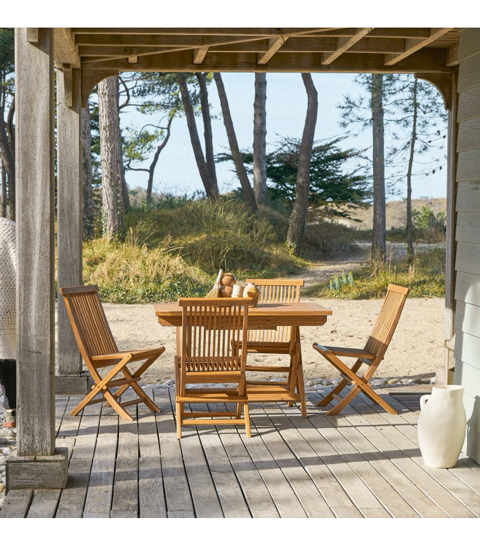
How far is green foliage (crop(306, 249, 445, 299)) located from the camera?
15141mm

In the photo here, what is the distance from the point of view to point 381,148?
18.2 m

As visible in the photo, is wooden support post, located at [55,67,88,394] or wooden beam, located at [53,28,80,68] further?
wooden support post, located at [55,67,88,394]

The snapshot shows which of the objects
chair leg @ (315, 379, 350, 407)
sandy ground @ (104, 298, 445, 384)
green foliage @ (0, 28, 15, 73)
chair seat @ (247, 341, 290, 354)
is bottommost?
sandy ground @ (104, 298, 445, 384)

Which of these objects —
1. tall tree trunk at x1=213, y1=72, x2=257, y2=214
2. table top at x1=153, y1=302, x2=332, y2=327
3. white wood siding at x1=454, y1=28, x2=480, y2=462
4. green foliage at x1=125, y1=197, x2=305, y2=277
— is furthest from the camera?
tall tree trunk at x1=213, y1=72, x2=257, y2=214

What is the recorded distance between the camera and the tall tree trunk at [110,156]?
15.5 meters

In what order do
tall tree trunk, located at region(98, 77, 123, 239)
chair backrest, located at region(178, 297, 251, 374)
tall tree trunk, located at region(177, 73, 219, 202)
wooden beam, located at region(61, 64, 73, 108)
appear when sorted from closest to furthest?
chair backrest, located at region(178, 297, 251, 374)
wooden beam, located at region(61, 64, 73, 108)
tall tree trunk, located at region(98, 77, 123, 239)
tall tree trunk, located at region(177, 73, 219, 202)

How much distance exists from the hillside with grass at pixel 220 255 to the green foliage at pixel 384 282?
0.02 metres

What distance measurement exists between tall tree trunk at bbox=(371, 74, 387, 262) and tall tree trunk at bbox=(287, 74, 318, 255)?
5.09 ft

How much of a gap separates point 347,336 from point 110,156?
699cm

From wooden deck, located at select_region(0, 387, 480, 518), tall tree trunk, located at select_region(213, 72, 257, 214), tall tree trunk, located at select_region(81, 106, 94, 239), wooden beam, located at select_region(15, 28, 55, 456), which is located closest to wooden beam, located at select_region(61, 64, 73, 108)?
wooden beam, located at select_region(15, 28, 55, 456)

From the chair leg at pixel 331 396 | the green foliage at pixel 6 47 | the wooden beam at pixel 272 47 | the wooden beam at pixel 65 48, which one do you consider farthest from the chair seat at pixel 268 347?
the green foliage at pixel 6 47

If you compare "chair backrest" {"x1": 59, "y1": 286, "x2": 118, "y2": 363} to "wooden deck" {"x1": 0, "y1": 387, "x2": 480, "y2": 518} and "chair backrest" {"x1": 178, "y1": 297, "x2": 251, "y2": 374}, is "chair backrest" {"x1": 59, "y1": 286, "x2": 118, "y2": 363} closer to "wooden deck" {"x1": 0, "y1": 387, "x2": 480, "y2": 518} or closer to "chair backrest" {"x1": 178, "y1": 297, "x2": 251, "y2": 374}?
"wooden deck" {"x1": 0, "y1": 387, "x2": 480, "y2": 518}

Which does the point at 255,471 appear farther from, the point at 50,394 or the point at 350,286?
the point at 350,286
